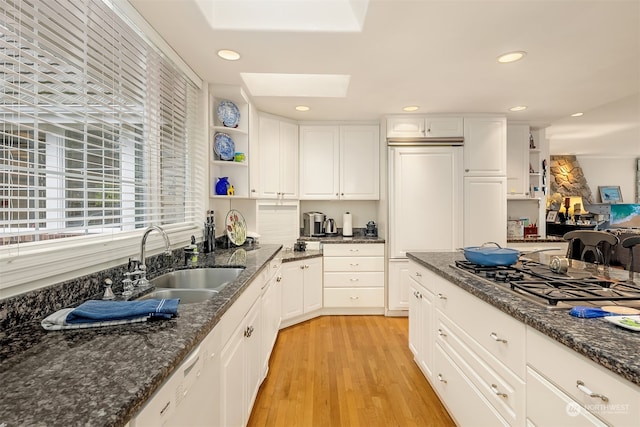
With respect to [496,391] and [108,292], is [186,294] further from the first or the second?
[496,391]

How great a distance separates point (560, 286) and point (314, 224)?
2.90 m

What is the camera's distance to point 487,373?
1.39 meters

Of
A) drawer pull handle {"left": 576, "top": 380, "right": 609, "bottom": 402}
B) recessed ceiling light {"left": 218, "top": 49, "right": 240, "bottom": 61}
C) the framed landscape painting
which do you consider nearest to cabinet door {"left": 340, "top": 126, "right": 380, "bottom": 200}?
recessed ceiling light {"left": 218, "top": 49, "right": 240, "bottom": 61}

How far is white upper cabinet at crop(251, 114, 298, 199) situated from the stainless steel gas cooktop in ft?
7.46

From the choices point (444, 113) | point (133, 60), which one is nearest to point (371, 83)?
point (444, 113)

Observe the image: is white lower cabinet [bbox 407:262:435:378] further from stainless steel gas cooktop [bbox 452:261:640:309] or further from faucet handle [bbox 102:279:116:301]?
faucet handle [bbox 102:279:116:301]

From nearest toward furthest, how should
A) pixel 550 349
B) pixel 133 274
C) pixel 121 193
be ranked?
pixel 550 349, pixel 133 274, pixel 121 193

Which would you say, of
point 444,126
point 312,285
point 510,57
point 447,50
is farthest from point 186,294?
point 444,126

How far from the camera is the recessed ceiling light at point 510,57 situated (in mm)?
2218

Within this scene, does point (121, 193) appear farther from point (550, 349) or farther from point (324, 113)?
point (324, 113)

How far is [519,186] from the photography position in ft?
13.2

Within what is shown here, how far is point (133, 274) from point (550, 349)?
5.57 ft

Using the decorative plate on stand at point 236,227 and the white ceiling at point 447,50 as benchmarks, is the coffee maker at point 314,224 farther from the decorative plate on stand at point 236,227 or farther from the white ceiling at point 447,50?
the white ceiling at point 447,50

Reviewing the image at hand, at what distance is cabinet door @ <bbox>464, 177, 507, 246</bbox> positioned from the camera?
11.9 ft
